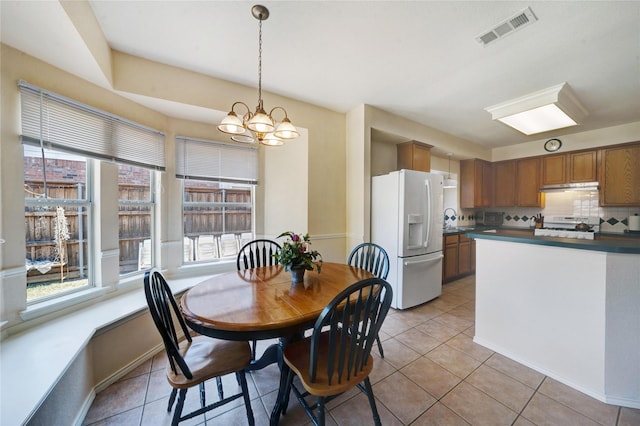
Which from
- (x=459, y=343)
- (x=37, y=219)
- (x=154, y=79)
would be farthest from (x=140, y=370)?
(x=459, y=343)

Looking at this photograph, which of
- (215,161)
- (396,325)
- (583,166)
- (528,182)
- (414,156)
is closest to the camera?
(396,325)

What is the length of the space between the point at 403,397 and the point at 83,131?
3180 mm

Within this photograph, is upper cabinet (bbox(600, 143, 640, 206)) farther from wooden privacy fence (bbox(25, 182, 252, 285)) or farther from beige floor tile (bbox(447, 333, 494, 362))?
wooden privacy fence (bbox(25, 182, 252, 285))

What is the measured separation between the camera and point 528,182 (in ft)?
14.2

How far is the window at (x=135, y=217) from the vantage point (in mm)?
2246

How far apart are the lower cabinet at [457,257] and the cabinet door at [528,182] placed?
4.34ft

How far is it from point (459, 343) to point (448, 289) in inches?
64.0

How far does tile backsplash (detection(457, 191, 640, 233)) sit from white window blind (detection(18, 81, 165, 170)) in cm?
542

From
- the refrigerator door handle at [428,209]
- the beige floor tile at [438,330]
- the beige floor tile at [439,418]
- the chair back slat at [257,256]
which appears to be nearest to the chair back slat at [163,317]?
the chair back slat at [257,256]

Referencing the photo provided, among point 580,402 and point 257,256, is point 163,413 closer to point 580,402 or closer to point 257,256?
point 257,256

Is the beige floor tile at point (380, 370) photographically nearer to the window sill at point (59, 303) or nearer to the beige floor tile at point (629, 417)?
the beige floor tile at point (629, 417)

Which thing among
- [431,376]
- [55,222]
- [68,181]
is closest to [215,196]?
[68,181]

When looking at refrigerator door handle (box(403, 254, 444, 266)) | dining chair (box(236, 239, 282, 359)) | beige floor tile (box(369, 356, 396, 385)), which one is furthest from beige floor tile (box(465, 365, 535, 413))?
dining chair (box(236, 239, 282, 359))

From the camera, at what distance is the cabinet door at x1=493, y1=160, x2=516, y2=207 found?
4543mm
